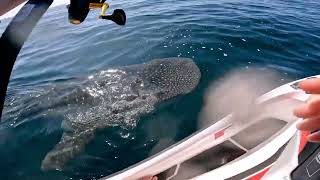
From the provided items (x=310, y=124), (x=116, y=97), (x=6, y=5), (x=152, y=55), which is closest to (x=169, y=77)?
(x=116, y=97)

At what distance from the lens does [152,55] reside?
8906mm

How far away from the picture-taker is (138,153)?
5.49 metres

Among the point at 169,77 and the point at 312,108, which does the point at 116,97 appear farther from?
the point at 312,108

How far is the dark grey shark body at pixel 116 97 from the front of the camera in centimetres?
583

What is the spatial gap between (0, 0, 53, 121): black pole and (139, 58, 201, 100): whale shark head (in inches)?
204

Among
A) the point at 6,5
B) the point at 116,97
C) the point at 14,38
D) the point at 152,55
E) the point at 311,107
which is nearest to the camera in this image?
the point at 311,107

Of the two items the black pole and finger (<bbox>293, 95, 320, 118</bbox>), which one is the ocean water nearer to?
the black pole

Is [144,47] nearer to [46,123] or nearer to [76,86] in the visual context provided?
[76,86]

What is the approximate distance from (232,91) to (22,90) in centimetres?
526

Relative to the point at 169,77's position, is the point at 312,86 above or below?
above

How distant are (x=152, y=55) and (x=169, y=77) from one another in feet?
5.05

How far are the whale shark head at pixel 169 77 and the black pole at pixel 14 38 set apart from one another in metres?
5.19

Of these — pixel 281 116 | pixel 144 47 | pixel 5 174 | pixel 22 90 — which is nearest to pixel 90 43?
pixel 144 47

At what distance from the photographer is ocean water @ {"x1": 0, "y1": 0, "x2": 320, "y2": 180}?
5.61 m
